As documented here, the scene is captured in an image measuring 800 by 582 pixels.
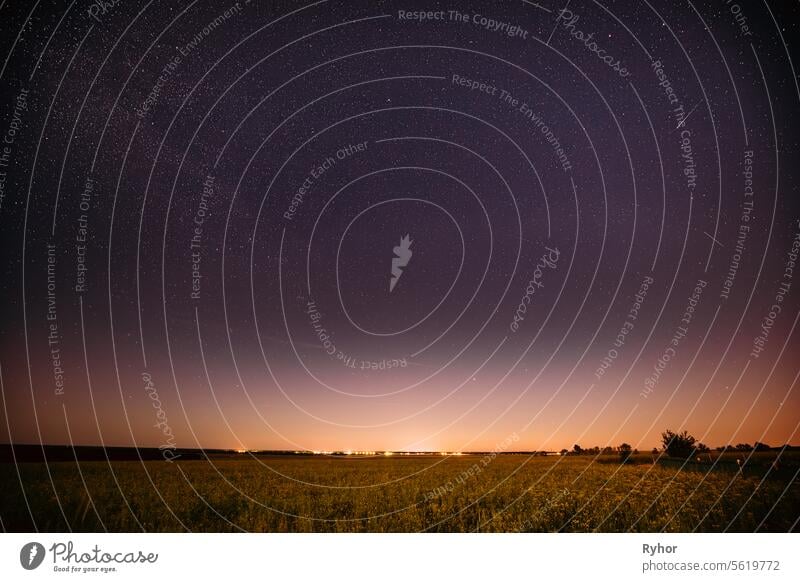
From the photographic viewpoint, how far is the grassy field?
33.4 feet

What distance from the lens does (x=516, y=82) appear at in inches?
430

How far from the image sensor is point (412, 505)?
11336 millimetres

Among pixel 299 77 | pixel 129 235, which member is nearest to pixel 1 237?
pixel 129 235

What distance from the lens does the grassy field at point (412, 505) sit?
1020 cm

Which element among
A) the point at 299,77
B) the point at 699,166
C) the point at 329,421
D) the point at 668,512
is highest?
the point at 299,77
